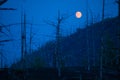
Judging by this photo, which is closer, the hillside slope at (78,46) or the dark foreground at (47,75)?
the dark foreground at (47,75)

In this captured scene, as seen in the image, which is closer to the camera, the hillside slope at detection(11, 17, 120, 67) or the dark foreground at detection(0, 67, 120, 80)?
the dark foreground at detection(0, 67, 120, 80)

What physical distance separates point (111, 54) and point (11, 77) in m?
21.7

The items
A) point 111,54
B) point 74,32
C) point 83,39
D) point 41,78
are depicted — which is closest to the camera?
point 41,78

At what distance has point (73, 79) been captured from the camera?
31906 millimetres

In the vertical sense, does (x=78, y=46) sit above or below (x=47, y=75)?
above

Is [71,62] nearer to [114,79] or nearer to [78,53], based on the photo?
[78,53]

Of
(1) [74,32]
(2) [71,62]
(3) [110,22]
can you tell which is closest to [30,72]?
(2) [71,62]

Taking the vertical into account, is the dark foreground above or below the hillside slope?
below

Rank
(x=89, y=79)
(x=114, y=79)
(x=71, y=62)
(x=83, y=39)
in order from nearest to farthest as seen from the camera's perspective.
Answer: (x=114, y=79)
(x=89, y=79)
(x=71, y=62)
(x=83, y=39)

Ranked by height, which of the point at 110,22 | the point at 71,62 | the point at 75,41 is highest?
the point at 110,22

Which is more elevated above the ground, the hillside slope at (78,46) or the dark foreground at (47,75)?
the hillside slope at (78,46)

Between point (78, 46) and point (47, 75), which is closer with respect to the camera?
point (47, 75)

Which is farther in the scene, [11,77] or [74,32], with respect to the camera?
[74,32]

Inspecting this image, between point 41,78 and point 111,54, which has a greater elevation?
point 111,54
